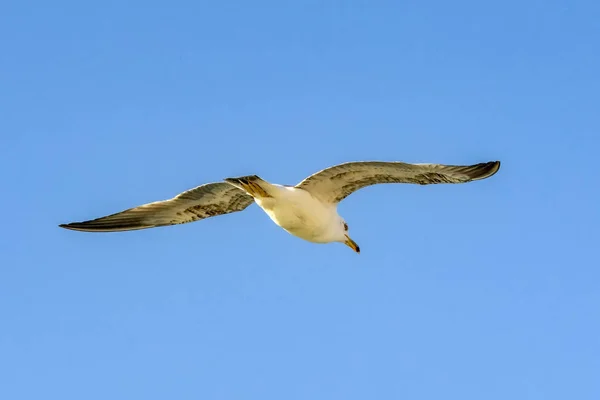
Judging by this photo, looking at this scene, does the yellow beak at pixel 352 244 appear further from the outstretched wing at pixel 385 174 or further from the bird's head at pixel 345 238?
the outstretched wing at pixel 385 174

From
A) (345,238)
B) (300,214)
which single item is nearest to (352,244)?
(345,238)

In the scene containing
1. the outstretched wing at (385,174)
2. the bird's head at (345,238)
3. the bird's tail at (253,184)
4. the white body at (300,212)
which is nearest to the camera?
the outstretched wing at (385,174)

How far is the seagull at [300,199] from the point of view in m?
19.5

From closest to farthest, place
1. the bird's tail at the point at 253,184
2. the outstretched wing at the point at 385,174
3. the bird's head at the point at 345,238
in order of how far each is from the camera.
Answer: the outstretched wing at the point at 385,174, the bird's tail at the point at 253,184, the bird's head at the point at 345,238

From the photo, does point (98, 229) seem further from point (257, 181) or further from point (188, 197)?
point (257, 181)

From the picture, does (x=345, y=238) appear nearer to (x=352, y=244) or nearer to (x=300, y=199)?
(x=352, y=244)

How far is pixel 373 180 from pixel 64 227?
620cm

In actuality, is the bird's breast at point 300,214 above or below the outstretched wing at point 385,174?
below

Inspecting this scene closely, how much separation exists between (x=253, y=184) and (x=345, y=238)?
3028 mm

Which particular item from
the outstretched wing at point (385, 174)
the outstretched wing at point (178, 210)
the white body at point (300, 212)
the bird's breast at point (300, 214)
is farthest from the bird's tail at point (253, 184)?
the outstretched wing at point (178, 210)

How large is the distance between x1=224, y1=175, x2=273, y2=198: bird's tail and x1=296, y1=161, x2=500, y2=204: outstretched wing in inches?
31.8

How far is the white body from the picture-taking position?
20.0 m

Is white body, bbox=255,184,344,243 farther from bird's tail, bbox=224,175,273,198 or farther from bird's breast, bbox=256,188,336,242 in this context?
bird's tail, bbox=224,175,273,198

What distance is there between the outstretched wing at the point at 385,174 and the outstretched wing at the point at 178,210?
2.18m
